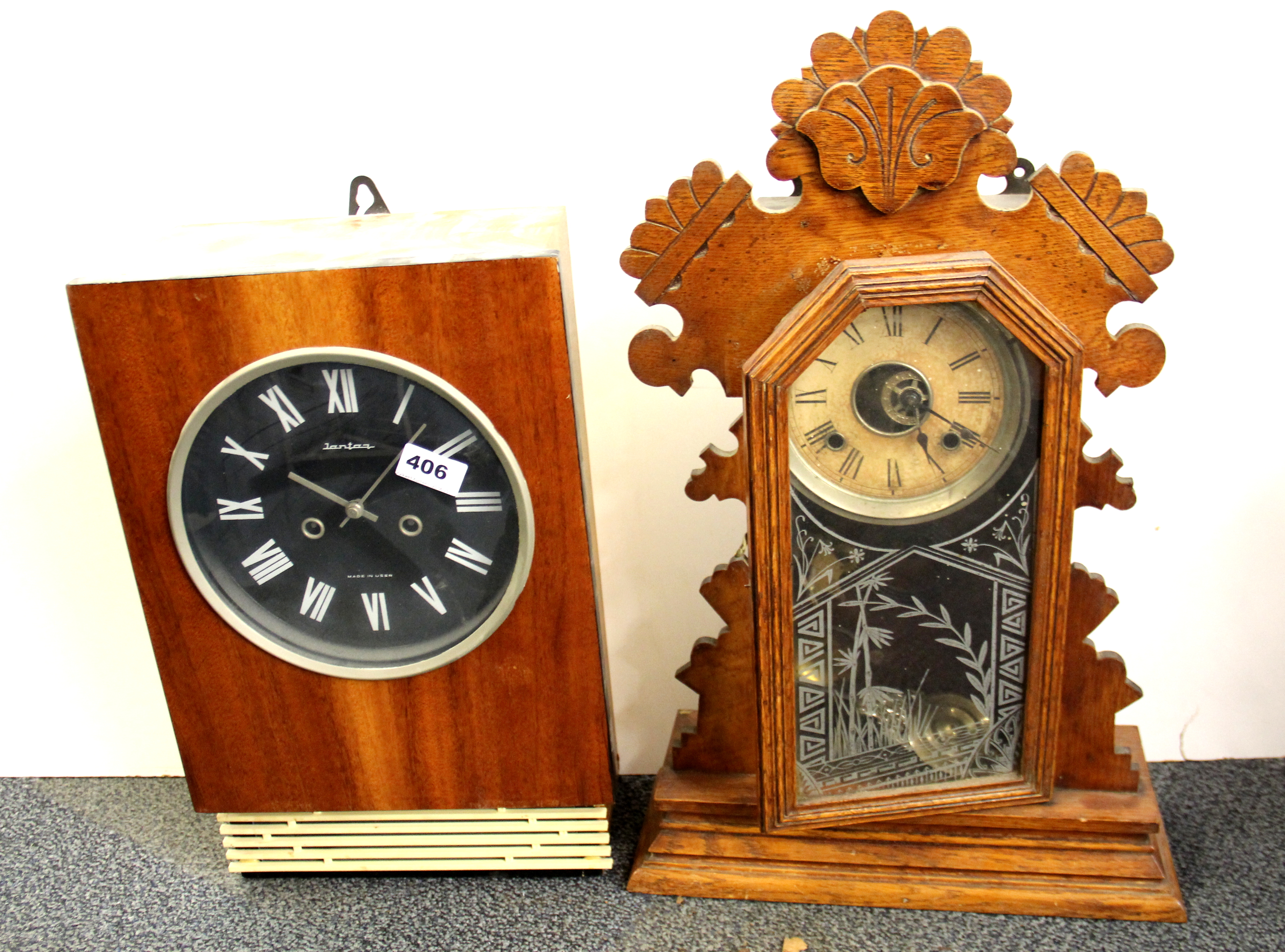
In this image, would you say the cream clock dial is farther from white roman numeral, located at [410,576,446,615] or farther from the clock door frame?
white roman numeral, located at [410,576,446,615]

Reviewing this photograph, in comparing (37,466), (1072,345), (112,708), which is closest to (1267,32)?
(1072,345)

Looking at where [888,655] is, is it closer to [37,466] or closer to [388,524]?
[388,524]

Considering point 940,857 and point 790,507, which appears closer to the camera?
point 790,507

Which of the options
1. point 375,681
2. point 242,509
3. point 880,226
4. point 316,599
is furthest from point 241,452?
point 880,226

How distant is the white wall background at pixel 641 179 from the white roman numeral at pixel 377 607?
415 mm

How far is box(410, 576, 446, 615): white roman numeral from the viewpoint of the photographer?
1248 mm

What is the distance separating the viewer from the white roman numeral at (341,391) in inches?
45.7

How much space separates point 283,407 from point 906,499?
71 cm

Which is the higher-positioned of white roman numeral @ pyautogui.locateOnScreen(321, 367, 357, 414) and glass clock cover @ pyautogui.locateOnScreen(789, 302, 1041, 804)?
white roman numeral @ pyautogui.locateOnScreen(321, 367, 357, 414)

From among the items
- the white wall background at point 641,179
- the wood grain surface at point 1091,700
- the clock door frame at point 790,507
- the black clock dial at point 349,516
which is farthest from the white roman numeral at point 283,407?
the wood grain surface at point 1091,700

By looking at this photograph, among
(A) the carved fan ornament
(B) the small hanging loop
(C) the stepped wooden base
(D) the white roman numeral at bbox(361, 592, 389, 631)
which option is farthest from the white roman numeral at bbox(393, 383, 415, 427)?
(C) the stepped wooden base

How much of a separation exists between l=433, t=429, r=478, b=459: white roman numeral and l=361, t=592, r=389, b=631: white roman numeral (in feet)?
0.65

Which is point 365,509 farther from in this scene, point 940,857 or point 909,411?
point 940,857

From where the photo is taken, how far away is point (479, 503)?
1207mm
